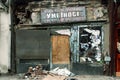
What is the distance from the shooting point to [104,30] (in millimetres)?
18484

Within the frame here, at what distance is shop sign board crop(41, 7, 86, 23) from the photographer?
18.5 m

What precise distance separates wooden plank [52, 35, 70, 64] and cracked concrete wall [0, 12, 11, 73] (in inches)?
90.0

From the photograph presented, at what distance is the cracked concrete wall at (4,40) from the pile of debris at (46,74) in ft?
4.62

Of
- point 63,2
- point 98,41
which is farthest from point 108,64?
point 63,2

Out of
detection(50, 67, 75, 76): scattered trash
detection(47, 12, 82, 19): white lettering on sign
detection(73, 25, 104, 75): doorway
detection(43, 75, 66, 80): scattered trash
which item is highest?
detection(47, 12, 82, 19): white lettering on sign

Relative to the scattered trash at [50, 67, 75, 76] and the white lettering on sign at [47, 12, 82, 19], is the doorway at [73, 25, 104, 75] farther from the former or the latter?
the white lettering on sign at [47, 12, 82, 19]

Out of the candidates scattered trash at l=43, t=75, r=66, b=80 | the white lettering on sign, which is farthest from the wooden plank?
scattered trash at l=43, t=75, r=66, b=80

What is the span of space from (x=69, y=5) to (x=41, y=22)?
5.24 ft

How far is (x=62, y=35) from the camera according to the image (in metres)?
18.7

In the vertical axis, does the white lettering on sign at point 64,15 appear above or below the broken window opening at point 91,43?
above

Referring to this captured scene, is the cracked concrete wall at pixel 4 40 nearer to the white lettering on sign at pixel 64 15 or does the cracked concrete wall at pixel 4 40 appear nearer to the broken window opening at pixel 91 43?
the white lettering on sign at pixel 64 15

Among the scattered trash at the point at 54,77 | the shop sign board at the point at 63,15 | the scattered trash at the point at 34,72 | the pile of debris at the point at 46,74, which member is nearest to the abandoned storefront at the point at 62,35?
the shop sign board at the point at 63,15

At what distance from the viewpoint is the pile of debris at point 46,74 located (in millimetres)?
17295

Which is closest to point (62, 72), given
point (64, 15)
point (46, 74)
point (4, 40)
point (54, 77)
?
point (46, 74)
